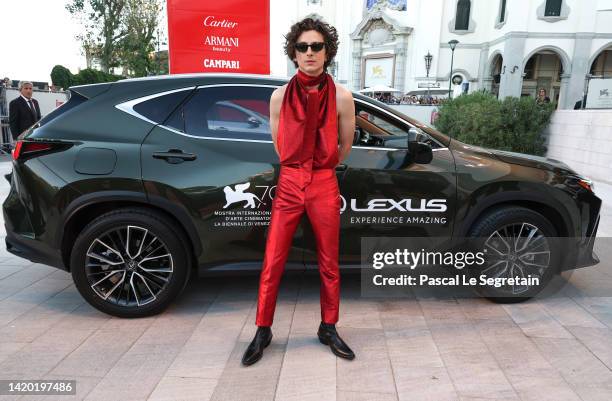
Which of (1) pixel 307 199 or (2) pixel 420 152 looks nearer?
(1) pixel 307 199

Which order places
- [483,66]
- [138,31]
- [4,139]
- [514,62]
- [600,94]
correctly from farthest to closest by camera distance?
[138,31] < [483,66] < [514,62] < [4,139] < [600,94]

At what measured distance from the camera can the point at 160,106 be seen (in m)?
3.30

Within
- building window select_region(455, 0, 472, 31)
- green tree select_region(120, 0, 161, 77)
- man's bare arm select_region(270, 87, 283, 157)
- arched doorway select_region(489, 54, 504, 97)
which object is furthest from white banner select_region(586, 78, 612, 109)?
green tree select_region(120, 0, 161, 77)

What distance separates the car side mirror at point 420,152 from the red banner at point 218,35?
333cm

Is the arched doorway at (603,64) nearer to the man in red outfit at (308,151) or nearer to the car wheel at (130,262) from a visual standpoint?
the man in red outfit at (308,151)

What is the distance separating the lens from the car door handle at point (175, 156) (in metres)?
3.18

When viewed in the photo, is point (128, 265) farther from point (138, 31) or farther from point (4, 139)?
point (138, 31)

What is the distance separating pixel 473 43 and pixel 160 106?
36123mm

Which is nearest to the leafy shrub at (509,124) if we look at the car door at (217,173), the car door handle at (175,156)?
the car door at (217,173)

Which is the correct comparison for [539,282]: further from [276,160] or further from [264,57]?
[264,57]

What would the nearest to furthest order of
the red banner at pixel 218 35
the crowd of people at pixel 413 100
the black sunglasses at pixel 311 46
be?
the black sunglasses at pixel 311 46
the red banner at pixel 218 35
the crowd of people at pixel 413 100

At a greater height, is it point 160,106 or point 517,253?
point 160,106

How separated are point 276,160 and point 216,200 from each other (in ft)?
1.71

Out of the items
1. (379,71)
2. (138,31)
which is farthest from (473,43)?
(138,31)
